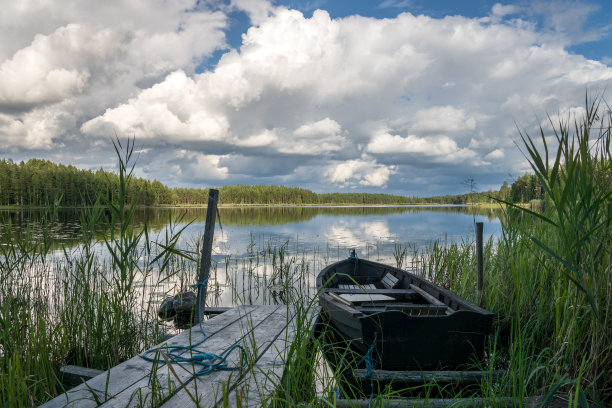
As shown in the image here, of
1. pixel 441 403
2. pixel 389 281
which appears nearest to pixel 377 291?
pixel 389 281

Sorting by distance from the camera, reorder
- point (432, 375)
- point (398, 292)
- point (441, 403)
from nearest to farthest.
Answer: point (441, 403) → point (432, 375) → point (398, 292)

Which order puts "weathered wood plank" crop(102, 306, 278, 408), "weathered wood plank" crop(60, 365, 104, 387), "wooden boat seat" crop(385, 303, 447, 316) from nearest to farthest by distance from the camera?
"weathered wood plank" crop(102, 306, 278, 408), "weathered wood plank" crop(60, 365, 104, 387), "wooden boat seat" crop(385, 303, 447, 316)

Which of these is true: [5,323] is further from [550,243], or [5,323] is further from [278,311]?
[550,243]

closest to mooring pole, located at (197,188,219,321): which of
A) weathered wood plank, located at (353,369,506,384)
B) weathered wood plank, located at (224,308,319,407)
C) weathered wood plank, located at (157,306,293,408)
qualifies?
weathered wood plank, located at (157,306,293,408)

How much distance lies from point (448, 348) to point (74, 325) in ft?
14.1

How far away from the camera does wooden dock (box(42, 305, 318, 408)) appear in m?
2.23

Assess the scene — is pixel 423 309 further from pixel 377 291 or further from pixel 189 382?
pixel 189 382

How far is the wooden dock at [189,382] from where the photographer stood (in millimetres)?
2232

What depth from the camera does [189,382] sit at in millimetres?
2857

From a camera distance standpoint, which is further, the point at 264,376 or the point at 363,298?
the point at 363,298

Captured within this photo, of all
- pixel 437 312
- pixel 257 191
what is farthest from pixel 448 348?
pixel 257 191

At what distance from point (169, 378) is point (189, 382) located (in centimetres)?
51

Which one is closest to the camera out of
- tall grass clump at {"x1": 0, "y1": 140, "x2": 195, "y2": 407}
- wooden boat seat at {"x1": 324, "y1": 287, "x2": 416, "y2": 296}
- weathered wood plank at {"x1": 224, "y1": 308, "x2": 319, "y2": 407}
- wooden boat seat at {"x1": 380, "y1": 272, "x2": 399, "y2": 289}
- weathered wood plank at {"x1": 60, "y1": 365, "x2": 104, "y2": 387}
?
weathered wood plank at {"x1": 224, "y1": 308, "x2": 319, "y2": 407}

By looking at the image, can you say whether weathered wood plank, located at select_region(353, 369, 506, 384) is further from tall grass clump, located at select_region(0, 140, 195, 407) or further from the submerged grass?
tall grass clump, located at select_region(0, 140, 195, 407)
